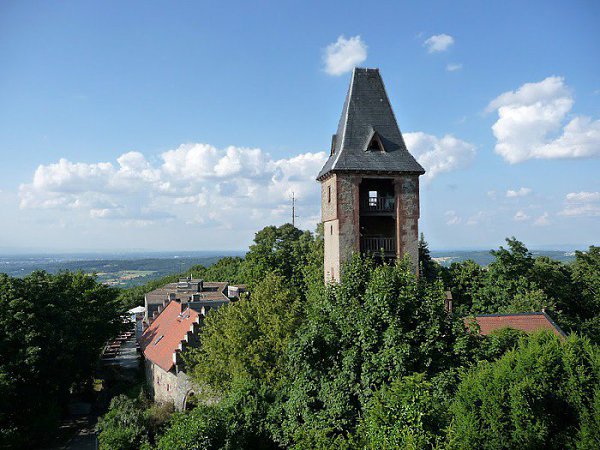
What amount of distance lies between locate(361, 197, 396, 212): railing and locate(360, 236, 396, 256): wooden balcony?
1478mm

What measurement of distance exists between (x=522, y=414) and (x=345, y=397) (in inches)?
227

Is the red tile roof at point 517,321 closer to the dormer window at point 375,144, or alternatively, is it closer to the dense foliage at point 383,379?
the dense foliage at point 383,379

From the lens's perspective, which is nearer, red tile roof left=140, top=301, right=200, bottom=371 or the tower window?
the tower window

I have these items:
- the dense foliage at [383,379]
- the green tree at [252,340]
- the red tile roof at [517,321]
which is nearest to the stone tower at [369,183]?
the dense foliage at [383,379]

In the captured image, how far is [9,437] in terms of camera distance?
81.7ft

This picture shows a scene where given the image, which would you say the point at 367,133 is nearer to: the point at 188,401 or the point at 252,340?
the point at 252,340

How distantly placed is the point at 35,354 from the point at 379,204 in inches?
903

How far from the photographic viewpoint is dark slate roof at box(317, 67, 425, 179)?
21328 mm

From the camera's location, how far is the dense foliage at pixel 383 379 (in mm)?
13555

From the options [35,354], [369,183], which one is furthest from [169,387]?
[369,183]

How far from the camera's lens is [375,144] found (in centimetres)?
2205

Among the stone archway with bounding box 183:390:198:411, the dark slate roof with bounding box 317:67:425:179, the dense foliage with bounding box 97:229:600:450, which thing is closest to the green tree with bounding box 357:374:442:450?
the dense foliage with bounding box 97:229:600:450

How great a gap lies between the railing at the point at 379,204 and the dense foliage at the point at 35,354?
21960 mm

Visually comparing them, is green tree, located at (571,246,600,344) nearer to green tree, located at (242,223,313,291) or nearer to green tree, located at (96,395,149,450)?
green tree, located at (242,223,313,291)
